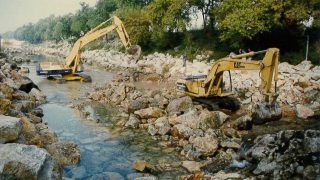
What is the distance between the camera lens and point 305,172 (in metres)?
12.3

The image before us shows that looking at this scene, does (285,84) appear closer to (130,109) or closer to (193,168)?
(130,109)

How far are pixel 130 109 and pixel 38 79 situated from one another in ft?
59.5

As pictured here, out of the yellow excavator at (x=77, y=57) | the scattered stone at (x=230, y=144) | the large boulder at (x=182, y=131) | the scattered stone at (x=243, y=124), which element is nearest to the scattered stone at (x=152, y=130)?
the large boulder at (x=182, y=131)

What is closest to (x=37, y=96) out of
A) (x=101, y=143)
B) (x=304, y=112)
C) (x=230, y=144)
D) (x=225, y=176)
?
(x=101, y=143)

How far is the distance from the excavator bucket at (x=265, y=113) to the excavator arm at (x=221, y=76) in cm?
61

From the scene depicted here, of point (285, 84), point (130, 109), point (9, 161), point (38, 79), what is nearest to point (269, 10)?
point (285, 84)

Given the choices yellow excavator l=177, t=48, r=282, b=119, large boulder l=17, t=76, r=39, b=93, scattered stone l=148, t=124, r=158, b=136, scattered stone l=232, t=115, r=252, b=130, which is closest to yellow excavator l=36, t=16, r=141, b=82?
large boulder l=17, t=76, r=39, b=93

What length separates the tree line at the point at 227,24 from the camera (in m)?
32.6

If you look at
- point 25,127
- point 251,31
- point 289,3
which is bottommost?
point 25,127

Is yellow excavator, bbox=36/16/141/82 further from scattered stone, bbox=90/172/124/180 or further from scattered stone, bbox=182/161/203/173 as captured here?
scattered stone, bbox=90/172/124/180

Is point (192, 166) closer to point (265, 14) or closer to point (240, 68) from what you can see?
point (240, 68)

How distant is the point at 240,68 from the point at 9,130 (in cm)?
1258

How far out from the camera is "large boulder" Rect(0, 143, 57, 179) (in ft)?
28.0

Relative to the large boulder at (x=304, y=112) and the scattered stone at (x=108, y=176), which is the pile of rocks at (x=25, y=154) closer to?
the scattered stone at (x=108, y=176)
